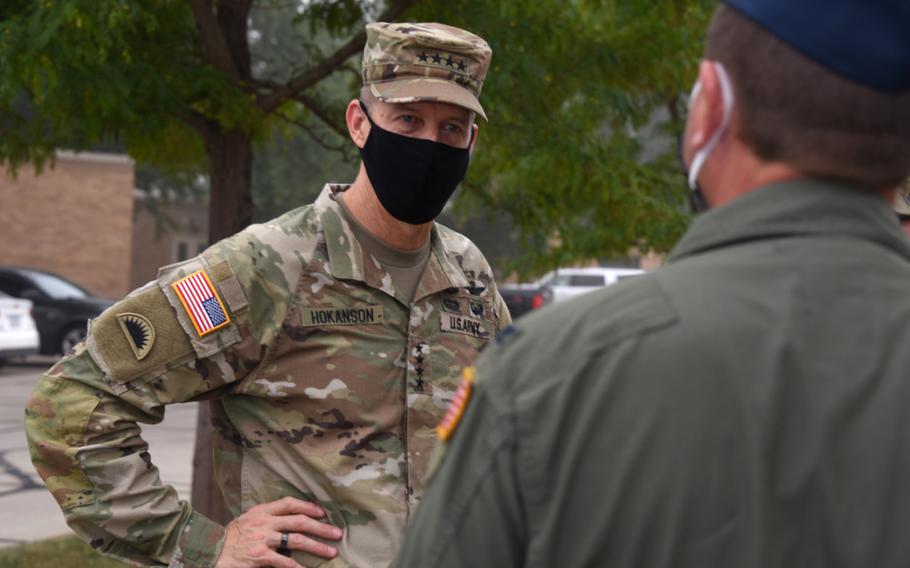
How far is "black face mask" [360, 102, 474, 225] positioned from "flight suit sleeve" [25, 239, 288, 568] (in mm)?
371

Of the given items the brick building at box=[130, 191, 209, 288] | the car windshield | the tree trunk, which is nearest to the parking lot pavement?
the tree trunk

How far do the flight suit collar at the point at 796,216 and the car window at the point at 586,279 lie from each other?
28.7 meters

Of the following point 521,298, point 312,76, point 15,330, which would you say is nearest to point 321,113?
point 312,76

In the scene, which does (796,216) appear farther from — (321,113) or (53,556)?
(53,556)

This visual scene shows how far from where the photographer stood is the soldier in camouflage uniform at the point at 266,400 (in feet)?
8.23

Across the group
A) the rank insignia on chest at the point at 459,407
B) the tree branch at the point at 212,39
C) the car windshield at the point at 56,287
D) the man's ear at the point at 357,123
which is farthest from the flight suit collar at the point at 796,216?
the car windshield at the point at 56,287

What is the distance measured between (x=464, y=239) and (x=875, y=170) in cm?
180

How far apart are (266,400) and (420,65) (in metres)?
0.85

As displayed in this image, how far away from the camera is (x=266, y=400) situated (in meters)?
2.57

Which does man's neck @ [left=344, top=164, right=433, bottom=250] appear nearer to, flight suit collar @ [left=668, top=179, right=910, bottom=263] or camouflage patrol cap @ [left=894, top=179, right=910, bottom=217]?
camouflage patrol cap @ [left=894, top=179, right=910, bottom=217]

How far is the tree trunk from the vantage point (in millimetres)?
5887

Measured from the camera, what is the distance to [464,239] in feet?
9.87

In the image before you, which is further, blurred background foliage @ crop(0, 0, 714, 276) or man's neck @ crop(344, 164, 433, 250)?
blurred background foliage @ crop(0, 0, 714, 276)

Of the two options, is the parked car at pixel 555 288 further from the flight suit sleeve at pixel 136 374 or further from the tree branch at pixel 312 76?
the flight suit sleeve at pixel 136 374
